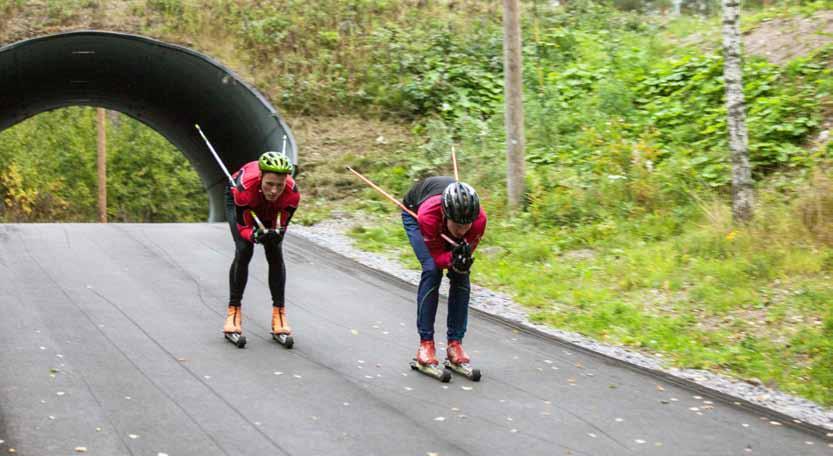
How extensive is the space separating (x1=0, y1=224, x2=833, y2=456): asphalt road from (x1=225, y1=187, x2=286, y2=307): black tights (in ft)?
1.52

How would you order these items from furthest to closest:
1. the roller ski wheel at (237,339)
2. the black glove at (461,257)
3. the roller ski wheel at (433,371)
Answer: the roller ski wheel at (237,339), the roller ski wheel at (433,371), the black glove at (461,257)

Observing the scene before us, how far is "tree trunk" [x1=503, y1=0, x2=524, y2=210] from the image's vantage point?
15031 millimetres

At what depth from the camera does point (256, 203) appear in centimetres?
828

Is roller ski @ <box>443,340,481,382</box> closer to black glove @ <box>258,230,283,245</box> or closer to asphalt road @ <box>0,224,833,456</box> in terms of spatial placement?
asphalt road @ <box>0,224,833,456</box>

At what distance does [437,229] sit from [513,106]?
8.19 meters

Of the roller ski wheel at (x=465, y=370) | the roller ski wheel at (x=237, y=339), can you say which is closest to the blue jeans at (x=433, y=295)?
the roller ski wheel at (x=465, y=370)

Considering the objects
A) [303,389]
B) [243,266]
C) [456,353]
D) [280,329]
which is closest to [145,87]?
[243,266]

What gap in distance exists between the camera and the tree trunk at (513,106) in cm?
1503

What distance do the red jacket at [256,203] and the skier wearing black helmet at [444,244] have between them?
43.2 inches

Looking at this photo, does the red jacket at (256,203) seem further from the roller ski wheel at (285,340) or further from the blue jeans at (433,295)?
the blue jeans at (433,295)

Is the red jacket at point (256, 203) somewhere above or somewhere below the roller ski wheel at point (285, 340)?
above

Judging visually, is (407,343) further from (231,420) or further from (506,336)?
(231,420)

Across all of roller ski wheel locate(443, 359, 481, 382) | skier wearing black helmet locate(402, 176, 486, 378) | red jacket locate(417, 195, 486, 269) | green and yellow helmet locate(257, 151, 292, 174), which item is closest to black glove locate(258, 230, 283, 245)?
green and yellow helmet locate(257, 151, 292, 174)

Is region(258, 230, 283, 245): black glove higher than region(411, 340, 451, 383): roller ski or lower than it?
higher
